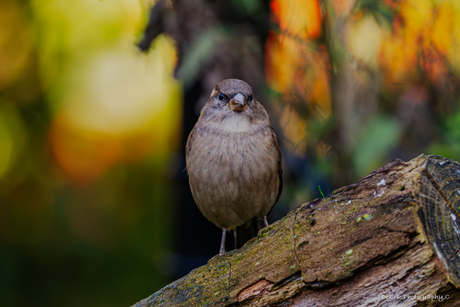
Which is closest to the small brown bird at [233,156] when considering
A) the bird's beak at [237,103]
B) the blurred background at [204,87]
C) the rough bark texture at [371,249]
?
the bird's beak at [237,103]

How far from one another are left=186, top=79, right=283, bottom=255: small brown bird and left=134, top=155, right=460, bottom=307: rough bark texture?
754 millimetres

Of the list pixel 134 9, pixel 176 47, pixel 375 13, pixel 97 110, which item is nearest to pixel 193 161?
pixel 176 47

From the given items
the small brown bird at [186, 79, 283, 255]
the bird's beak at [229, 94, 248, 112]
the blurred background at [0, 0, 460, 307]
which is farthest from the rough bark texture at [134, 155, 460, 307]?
the blurred background at [0, 0, 460, 307]

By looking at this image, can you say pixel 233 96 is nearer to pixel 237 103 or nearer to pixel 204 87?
pixel 237 103

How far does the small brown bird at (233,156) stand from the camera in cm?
251

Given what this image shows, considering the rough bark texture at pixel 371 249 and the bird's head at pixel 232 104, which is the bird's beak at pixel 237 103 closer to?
the bird's head at pixel 232 104

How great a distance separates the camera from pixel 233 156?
250cm

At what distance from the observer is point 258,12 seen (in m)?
3.34

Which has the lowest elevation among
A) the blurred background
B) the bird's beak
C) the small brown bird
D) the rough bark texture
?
the rough bark texture

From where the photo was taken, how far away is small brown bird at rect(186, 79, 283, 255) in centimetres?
251

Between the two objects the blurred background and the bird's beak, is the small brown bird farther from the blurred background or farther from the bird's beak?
the blurred background

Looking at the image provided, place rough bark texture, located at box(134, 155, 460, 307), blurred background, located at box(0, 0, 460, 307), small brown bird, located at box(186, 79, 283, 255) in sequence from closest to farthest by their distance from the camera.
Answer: rough bark texture, located at box(134, 155, 460, 307) → small brown bird, located at box(186, 79, 283, 255) → blurred background, located at box(0, 0, 460, 307)

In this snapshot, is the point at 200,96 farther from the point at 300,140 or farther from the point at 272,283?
the point at 272,283

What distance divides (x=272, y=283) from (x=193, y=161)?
1106mm
